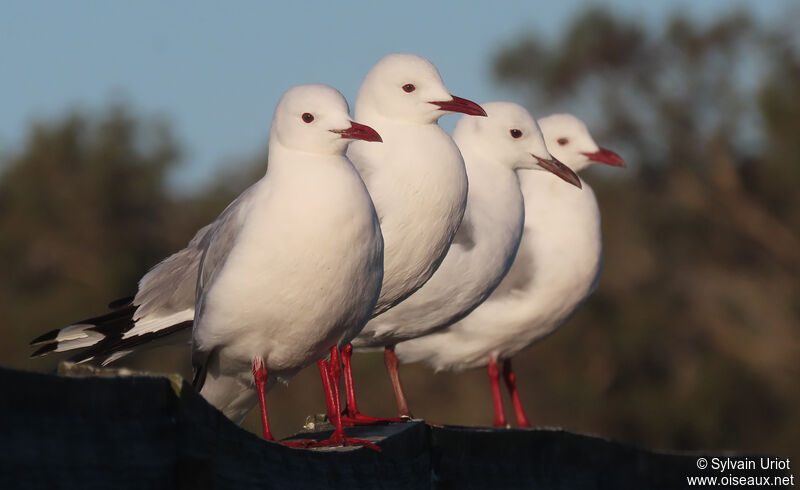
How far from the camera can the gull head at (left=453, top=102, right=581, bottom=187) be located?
22.5 ft

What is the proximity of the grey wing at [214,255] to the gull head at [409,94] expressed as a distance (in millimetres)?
1314

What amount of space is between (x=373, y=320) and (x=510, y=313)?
4.11ft

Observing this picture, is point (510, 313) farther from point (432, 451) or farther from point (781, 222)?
point (781, 222)

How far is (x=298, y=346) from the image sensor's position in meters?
4.37

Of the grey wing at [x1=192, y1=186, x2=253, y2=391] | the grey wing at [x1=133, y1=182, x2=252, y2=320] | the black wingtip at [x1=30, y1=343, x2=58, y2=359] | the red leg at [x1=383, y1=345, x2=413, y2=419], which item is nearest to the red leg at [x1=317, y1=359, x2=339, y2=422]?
the grey wing at [x1=192, y1=186, x2=253, y2=391]

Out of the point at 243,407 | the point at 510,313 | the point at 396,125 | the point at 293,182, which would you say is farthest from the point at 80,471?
the point at 510,313

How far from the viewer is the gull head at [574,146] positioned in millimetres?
7996

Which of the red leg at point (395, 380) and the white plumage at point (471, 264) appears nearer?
the white plumage at point (471, 264)

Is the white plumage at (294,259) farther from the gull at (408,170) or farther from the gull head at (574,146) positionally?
the gull head at (574,146)

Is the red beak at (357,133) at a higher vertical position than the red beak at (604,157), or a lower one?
lower

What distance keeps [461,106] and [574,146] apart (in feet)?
7.65

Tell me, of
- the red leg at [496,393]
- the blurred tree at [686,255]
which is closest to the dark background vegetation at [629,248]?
the blurred tree at [686,255]

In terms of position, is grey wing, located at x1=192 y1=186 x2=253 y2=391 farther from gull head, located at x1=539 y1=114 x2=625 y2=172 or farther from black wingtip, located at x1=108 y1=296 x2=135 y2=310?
gull head, located at x1=539 y1=114 x2=625 y2=172

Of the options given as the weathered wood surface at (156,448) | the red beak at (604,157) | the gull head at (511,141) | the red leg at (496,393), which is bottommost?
the weathered wood surface at (156,448)
